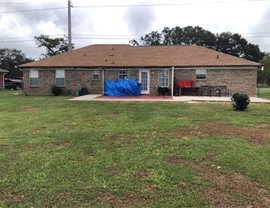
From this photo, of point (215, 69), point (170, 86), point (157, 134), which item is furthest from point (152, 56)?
point (157, 134)

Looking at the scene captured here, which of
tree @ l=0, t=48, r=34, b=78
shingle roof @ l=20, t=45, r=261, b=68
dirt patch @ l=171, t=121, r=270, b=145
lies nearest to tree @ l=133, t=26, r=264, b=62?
tree @ l=0, t=48, r=34, b=78

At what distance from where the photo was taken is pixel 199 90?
23047 millimetres

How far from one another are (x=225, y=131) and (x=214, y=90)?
50.8ft

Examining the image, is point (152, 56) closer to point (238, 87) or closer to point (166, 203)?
point (238, 87)

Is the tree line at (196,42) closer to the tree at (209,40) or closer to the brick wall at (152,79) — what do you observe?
the tree at (209,40)

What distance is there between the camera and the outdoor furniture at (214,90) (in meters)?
22.7

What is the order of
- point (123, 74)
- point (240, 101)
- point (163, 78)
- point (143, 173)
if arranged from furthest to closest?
point (123, 74)
point (163, 78)
point (240, 101)
point (143, 173)

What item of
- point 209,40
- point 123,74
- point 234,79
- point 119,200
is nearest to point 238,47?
point 209,40

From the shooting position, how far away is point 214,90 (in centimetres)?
2289

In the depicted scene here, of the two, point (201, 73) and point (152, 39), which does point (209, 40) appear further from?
point (201, 73)

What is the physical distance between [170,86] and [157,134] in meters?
16.1

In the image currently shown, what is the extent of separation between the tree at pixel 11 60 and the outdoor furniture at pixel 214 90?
46614 mm

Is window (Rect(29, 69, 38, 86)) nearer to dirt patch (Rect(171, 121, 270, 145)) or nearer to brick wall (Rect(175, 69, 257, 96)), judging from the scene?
brick wall (Rect(175, 69, 257, 96))

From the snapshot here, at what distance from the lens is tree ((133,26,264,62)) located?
60.7m
